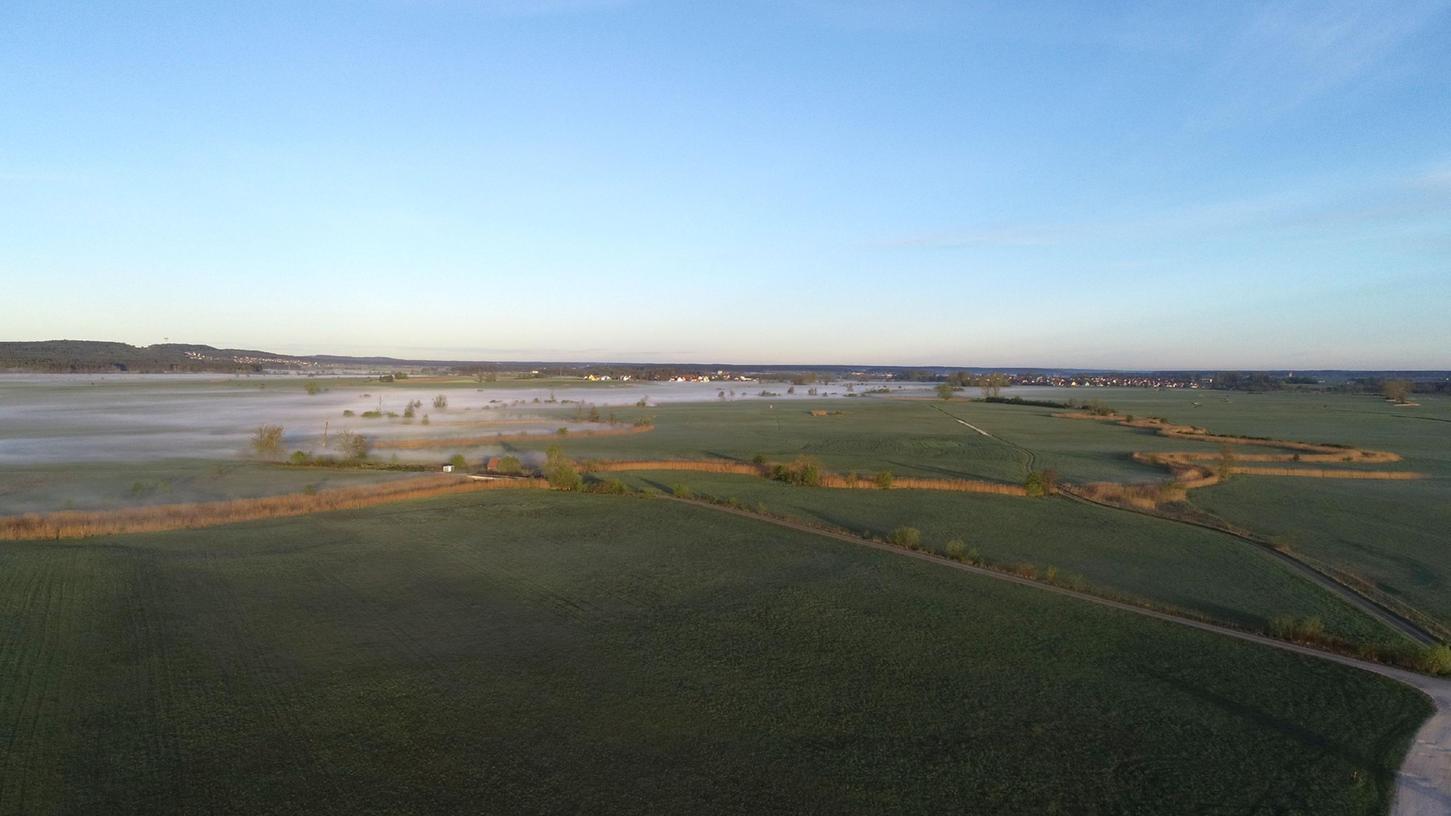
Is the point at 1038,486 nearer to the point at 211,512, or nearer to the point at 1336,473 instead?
the point at 1336,473

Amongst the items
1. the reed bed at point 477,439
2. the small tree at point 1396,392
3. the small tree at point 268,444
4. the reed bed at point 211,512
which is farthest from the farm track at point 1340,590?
the small tree at point 1396,392

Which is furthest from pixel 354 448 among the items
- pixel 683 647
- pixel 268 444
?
pixel 683 647

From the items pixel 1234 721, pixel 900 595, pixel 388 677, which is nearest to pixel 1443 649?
pixel 1234 721

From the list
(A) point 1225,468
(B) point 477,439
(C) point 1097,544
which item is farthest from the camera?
(B) point 477,439

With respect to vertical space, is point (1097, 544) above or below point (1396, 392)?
below

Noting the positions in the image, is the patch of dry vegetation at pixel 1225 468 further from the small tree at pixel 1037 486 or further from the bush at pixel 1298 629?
the bush at pixel 1298 629

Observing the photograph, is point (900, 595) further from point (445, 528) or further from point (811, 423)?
point (811, 423)

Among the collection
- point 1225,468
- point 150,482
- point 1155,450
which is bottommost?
point 1155,450
